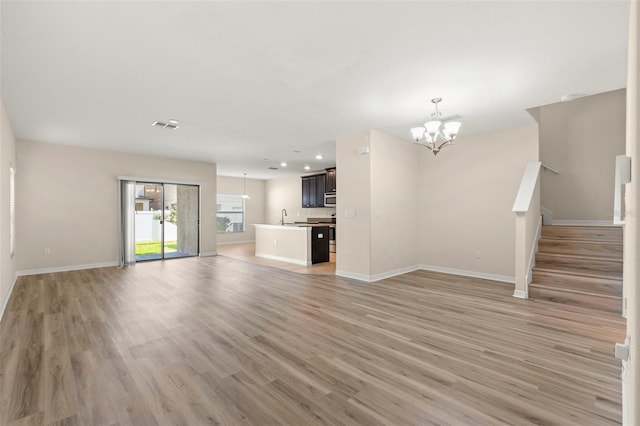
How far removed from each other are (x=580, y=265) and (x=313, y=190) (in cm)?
737

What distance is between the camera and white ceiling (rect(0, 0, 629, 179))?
2143 mm

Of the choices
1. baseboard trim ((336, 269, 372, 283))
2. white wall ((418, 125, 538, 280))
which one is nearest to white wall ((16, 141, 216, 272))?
baseboard trim ((336, 269, 372, 283))

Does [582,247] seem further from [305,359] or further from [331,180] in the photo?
[331,180]

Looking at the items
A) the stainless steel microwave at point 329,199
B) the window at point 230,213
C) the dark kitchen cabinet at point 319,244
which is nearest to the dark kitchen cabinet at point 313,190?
the stainless steel microwave at point 329,199

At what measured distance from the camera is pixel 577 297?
12.8ft

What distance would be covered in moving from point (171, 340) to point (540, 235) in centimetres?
608

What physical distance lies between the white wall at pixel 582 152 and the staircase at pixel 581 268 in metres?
0.77

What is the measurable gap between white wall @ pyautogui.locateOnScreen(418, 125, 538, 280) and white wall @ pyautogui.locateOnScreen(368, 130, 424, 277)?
285 mm

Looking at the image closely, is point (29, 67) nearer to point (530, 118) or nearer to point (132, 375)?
point (132, 375)

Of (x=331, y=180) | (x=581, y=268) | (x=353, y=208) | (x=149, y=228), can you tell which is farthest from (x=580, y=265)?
(x=149, y=228)

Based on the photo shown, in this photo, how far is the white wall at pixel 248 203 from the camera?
11.4 meters

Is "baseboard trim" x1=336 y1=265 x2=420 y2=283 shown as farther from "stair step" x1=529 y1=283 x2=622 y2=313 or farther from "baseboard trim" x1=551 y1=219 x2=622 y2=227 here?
"baseboard trim" x1=551 y1=219 x2=622 y2=227

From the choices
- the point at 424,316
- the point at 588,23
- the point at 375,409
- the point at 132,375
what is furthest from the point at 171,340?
the point at 588,23

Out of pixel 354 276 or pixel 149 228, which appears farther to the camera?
pixel 149 228
